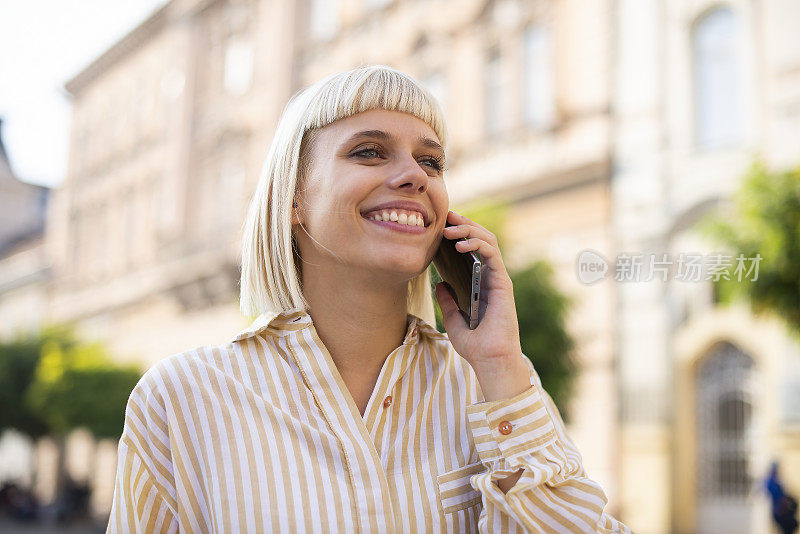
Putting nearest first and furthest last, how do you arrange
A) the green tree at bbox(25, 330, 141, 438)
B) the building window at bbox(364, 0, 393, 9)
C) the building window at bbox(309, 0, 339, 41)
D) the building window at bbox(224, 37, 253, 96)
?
the building window at bbox(364, 0, 393, 9) < the green tree at bbox(25, 330, 141, 438) < the building window at bbox(309, 0, 339, 41) < the building window at bbox(224, 37, 253, 96)

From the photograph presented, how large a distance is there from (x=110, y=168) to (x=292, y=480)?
25573 millimetres

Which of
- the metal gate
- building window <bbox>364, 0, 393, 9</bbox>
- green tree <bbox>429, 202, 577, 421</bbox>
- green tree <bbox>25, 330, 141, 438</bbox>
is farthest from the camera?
green tree <bbox>25, 330, 141, 438</bbox>

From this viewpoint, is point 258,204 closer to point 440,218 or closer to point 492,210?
point 440,218

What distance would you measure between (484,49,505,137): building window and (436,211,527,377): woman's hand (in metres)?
12.7

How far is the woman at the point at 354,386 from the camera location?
1.37 meters

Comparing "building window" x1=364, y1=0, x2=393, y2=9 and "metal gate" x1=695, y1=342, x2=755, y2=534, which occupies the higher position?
"building window" x1=364, y1=0, x2=393, y2=9

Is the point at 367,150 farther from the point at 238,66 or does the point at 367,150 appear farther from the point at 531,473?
the point at 238,66

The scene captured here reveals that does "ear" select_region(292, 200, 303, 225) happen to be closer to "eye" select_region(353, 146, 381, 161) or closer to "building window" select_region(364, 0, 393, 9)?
"eye" select_region(353, 146, 381, 161)

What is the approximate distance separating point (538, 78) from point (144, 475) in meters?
13.0

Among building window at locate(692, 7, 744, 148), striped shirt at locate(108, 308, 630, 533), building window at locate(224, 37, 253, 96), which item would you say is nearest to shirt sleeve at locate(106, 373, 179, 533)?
striped shirt at locate(108, 308, 630, 533)

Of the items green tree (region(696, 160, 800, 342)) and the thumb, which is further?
green tree (region(696, 160, 800, 342))

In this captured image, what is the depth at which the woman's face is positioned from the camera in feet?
4.90

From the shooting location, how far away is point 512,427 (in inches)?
56.1

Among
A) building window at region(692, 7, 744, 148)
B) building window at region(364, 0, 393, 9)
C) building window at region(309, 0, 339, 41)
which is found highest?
building window at region(309, 0, 339, 41)
